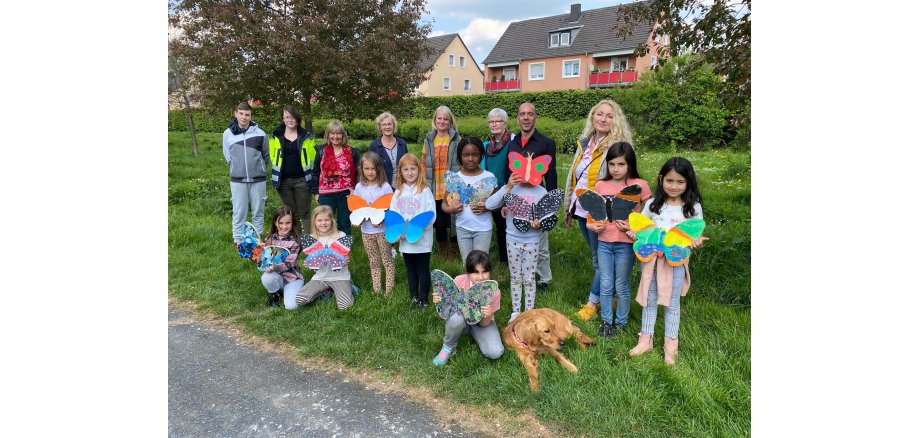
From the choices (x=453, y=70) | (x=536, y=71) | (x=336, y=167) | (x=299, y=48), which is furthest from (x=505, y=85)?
(x=336, y=167)

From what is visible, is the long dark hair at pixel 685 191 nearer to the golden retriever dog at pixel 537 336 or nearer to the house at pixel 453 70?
the golden retriever dog at pixel 537 336

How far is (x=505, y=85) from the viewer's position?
37.1 metres

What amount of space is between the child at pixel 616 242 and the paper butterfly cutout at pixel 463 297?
95 centimetres

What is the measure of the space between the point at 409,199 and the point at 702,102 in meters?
16.2

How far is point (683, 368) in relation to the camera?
3229 mm

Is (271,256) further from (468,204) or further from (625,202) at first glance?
(625,202)

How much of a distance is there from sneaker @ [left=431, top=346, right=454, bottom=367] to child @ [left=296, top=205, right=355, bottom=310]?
1.35 meters

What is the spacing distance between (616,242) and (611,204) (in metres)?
0.29

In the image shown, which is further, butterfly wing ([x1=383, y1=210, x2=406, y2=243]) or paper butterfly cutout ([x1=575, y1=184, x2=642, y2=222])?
butterfly wing ([x1=383, y1=210, x2=406, y2=243])

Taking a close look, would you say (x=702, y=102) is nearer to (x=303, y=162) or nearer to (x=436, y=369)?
(x=303, y=162)

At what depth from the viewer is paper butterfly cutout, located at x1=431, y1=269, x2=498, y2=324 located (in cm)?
333

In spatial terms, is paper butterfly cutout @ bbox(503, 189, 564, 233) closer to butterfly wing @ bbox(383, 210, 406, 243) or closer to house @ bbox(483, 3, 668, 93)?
butterfly wing @ bbox(383, 210, 406, 243)

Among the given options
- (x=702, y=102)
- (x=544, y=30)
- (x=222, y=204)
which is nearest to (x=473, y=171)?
(x=222, y=204)

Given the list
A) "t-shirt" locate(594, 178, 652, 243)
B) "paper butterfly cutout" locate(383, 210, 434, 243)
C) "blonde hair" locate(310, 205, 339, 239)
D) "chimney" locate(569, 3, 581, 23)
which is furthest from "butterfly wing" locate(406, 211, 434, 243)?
"chimney" locate(569, 3, 581, 23)
